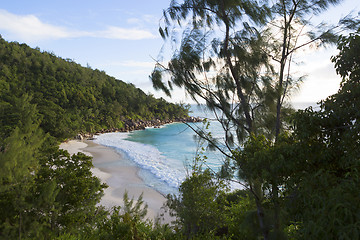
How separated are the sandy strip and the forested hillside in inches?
358

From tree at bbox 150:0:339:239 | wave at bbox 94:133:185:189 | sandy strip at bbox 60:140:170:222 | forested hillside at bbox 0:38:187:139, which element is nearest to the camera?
tree at bbox 150:0:339:239

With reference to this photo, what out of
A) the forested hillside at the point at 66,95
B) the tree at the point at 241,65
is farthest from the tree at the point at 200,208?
the forested hillside at the point at 66,95

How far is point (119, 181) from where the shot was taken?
14.8 metres

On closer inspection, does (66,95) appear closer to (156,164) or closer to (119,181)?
(156,164)

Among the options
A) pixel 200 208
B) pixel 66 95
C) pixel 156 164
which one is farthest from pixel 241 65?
pixel 66 95

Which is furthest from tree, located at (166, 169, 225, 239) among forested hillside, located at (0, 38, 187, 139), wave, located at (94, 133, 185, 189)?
forested hillside, located at (0, 38, 187, 139)

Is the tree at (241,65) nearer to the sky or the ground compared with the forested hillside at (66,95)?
nearer to the ground

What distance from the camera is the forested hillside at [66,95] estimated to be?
101ft

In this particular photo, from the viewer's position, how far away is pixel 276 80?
18.2 ft

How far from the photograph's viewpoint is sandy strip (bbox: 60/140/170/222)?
1145 cm

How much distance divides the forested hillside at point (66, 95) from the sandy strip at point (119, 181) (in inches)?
358

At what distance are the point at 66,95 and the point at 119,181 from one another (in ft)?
Result: 103

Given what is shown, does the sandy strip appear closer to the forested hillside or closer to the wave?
the wave

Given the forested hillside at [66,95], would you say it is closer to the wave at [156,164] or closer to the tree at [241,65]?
the wave at [156,164]
